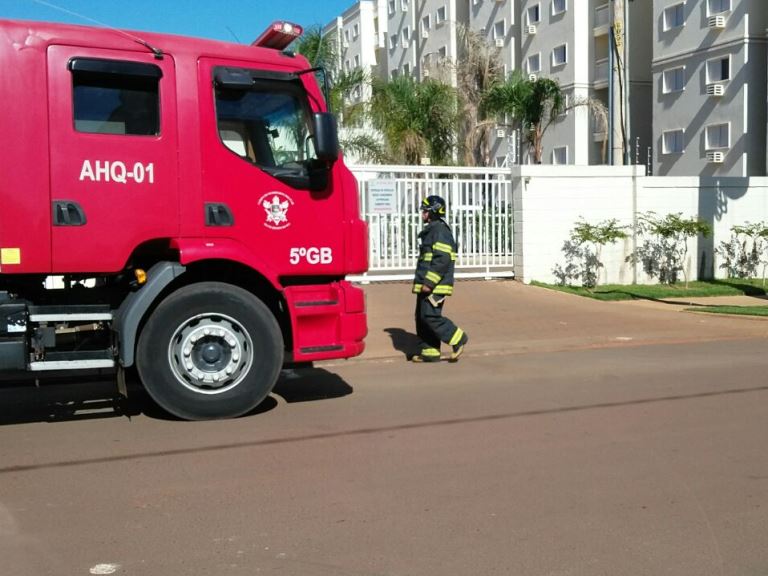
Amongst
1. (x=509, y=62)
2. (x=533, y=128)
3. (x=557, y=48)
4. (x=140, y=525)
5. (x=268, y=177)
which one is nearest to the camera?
(x=140, y=525)

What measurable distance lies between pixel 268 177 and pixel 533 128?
2032cm

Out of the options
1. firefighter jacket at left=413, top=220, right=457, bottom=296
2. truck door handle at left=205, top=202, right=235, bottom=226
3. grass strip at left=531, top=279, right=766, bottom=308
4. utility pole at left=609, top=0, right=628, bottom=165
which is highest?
utility pole at left=609, top=0, right=628, bottom=165

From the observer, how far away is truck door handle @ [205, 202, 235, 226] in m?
6.84

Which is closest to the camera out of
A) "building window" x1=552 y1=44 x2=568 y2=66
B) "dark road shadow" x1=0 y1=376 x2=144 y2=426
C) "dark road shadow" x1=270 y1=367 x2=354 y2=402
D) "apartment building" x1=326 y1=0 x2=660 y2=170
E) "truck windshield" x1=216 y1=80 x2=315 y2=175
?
"truck windshield" x1=216 y1=80 x2=315 y2=175

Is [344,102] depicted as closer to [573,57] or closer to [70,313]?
[70,313]

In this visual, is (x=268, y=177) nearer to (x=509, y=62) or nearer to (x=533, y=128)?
(x=533, y=128)

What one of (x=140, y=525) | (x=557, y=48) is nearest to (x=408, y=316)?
(x=140, y=525)

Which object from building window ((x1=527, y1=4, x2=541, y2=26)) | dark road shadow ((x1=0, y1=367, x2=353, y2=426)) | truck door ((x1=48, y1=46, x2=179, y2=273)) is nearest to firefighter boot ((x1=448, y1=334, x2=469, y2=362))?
dark road shadow ((x1=0, y1=367, x2=353, y2=426))

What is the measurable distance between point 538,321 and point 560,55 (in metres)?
31.5

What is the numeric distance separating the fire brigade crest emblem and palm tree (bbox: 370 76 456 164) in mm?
16638

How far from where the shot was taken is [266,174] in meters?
7.05

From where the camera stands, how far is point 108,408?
761 centimetres

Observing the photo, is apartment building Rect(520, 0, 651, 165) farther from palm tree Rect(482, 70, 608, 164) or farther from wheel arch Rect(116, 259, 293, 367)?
wheel arch Rect(116, 259, 293, 367)

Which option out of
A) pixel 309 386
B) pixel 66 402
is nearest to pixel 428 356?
pixel 309 386
